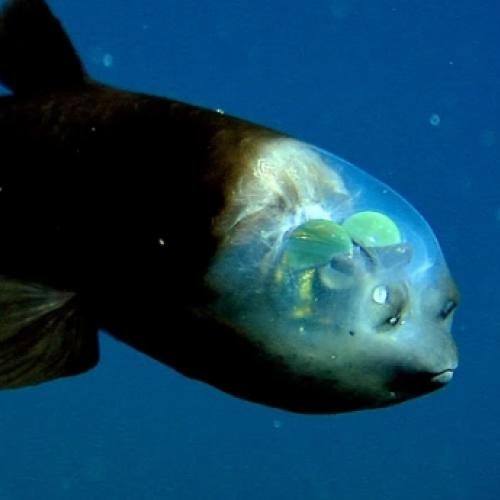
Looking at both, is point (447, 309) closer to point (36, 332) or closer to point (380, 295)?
point (380, 295)

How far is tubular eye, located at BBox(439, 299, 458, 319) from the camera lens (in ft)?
5.66

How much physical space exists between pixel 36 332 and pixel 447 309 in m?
0.82

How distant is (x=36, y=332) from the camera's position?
6.66 ft

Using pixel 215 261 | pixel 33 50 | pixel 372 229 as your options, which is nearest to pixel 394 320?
pixel 372 229

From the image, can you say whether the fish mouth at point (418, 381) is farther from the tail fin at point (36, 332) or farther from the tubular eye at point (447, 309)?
the tail fin at point (36, 332)

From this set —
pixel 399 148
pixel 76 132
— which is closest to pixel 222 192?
pixel 76 132

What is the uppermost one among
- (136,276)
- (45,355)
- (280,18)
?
(280,18)

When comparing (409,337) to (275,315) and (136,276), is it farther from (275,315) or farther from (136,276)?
(136,276)

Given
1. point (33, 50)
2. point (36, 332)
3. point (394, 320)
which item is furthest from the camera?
point (33, 50)

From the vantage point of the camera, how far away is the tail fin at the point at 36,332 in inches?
79.2

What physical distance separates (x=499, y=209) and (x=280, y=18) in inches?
261

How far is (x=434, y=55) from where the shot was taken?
19.6m

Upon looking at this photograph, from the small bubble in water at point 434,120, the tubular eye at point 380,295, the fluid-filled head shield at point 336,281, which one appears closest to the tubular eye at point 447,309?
the fluid-filled head shield at point 336,281

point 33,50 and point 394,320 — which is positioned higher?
point 33,50
